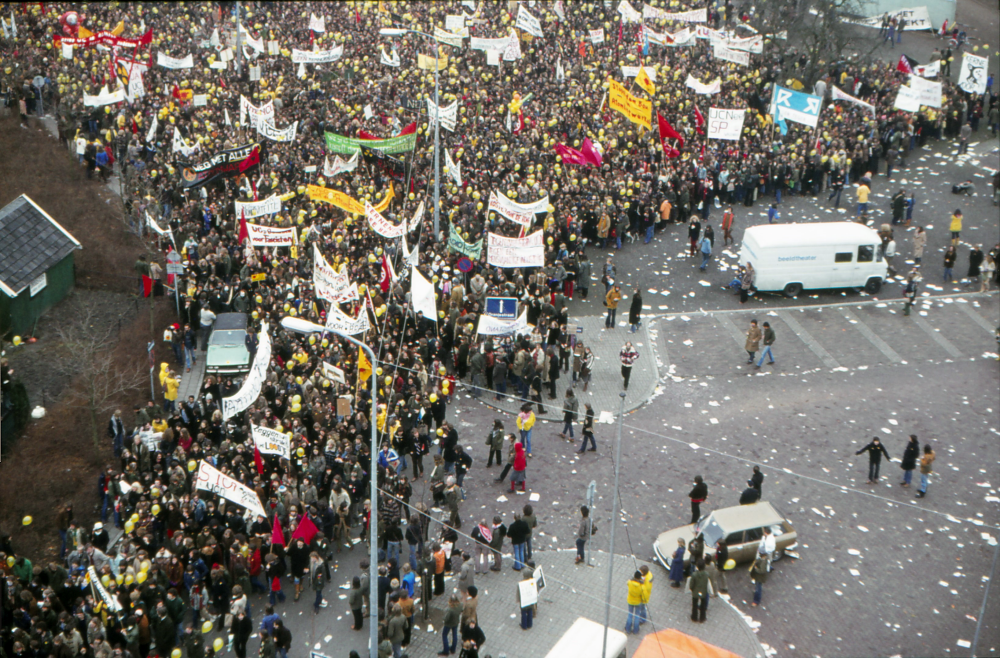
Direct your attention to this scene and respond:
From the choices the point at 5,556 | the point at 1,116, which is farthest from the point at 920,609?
the point at 1,116

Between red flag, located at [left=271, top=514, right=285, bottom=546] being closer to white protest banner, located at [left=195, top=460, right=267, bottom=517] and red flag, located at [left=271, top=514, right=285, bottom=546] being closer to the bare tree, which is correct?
white protest banner, located at [left=195, top=460, right=267, bottom=517]

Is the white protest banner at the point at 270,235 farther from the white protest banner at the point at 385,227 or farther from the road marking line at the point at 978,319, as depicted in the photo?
the road marking line at the point at 978,319

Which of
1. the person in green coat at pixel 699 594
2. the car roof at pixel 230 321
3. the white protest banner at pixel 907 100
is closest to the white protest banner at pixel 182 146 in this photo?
the car roof at pixel 230 321

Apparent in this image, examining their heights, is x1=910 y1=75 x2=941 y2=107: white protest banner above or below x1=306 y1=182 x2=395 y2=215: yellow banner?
above

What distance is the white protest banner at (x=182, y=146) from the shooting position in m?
32.2

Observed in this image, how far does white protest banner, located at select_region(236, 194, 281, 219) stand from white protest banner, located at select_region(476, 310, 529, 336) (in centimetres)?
706

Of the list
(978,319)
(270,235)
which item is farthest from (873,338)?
(270,235)

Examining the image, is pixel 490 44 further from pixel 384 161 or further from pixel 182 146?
pixel 182 146

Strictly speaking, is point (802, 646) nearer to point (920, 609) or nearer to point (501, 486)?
point (920, 609)

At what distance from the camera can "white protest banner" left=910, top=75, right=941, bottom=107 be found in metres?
37.1

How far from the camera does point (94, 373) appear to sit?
24.9 metres

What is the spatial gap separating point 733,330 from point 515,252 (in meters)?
6.75

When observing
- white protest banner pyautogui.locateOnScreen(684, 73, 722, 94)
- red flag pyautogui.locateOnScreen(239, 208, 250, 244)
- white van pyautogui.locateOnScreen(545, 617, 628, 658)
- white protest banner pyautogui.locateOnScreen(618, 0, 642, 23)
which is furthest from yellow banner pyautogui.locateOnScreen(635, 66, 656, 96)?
white van pyautogui.locateOnScreen(545, 617, 628, 658)

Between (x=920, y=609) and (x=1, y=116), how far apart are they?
35509 mm
